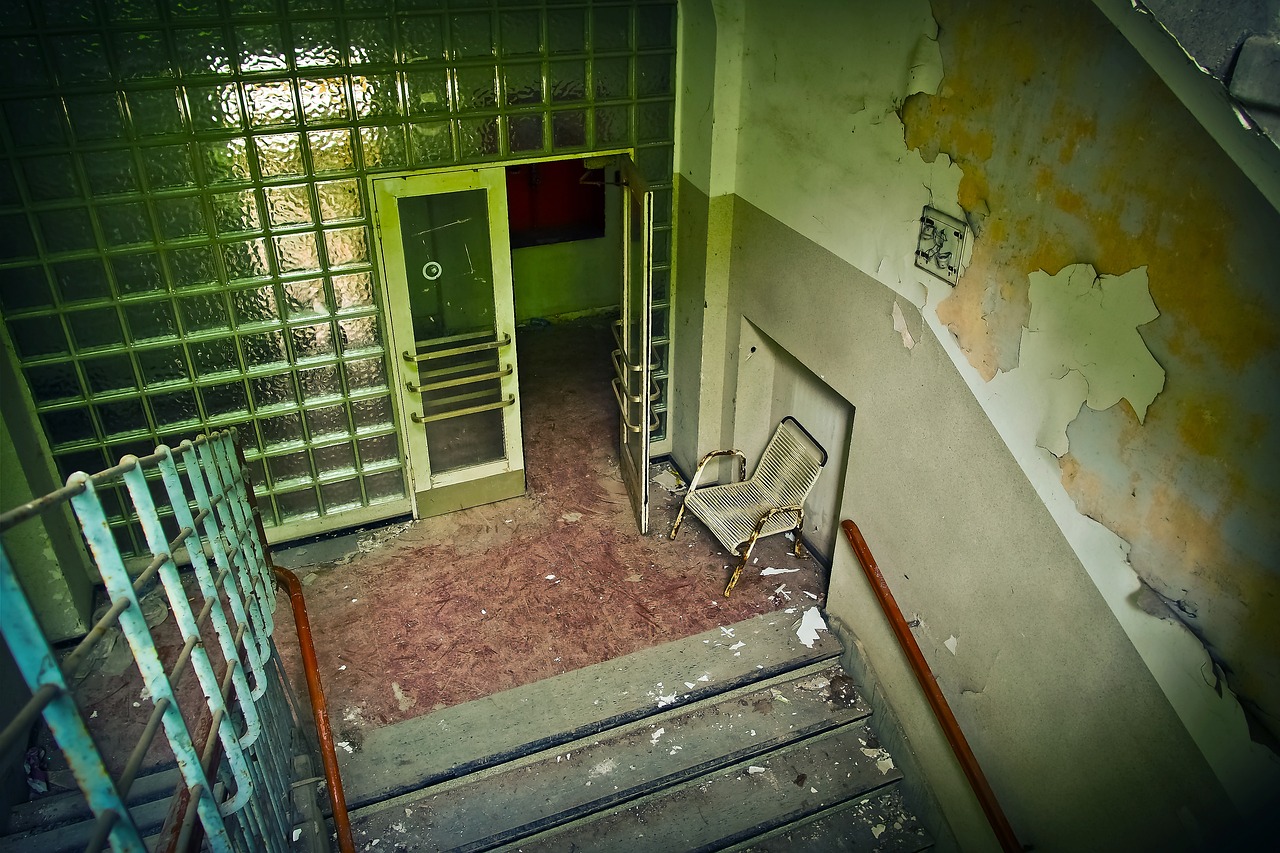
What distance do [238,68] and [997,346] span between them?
374 cm

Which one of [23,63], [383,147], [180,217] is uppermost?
[23,63]

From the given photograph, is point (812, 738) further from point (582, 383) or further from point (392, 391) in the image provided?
point (582, 383)

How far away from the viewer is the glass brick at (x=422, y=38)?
4.32 meters

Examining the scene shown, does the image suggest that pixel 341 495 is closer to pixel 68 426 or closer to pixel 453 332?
pixel 453 332

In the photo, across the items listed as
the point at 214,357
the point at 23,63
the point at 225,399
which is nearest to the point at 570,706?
the point at 225,399

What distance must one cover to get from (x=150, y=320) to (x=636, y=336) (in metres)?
2.67

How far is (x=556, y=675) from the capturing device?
4.39 metres

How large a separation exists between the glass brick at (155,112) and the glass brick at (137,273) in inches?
24.9

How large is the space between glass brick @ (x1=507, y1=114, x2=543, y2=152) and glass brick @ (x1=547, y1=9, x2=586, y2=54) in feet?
1.29

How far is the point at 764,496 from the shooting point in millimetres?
5336

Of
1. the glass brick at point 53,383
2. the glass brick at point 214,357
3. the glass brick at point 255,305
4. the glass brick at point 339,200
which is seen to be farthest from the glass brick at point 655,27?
the glass brick at point 53,383

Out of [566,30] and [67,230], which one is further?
[566,30]

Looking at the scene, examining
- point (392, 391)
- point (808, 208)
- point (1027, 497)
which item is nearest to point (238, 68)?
point (392, 391)

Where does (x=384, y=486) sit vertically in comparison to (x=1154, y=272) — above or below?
below
